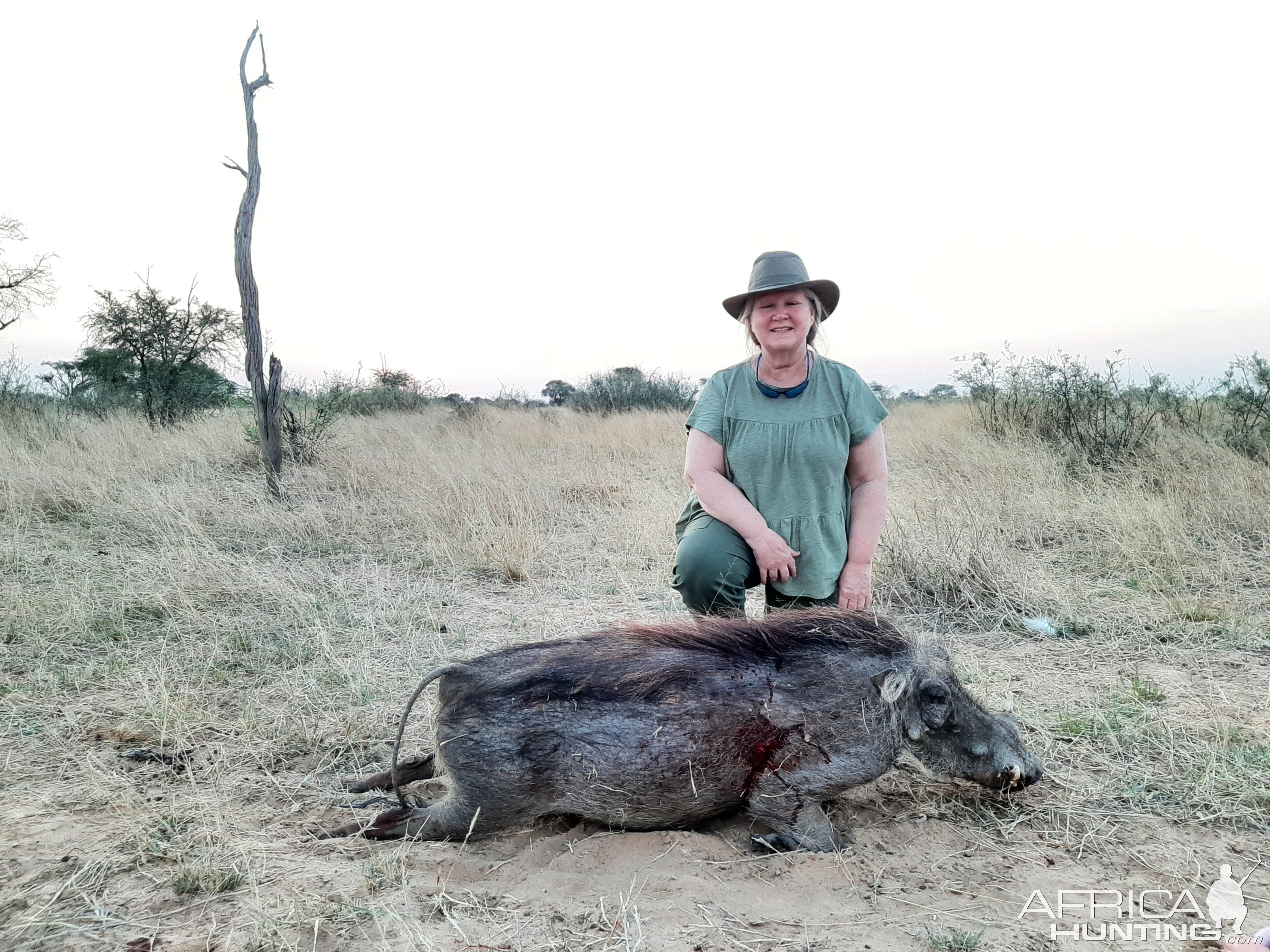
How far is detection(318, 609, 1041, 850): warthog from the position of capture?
2523 mm

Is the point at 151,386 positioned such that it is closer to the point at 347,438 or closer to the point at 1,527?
the point at 347,438

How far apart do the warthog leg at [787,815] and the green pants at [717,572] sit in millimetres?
957

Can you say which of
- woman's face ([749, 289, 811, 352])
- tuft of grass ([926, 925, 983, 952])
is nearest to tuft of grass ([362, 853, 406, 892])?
tuft of grass ([926, 925, 983, 952])

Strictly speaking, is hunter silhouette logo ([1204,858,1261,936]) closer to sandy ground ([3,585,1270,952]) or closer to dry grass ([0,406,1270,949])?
sandy ground ([3,585,1270,952])

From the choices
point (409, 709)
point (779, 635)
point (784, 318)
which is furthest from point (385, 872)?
point (784, 318)

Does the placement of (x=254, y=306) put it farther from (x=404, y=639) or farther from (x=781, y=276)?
(x=781, y=276)

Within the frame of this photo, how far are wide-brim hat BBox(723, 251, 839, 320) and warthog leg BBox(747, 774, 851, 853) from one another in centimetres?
201

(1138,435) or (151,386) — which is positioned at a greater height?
(151,386)

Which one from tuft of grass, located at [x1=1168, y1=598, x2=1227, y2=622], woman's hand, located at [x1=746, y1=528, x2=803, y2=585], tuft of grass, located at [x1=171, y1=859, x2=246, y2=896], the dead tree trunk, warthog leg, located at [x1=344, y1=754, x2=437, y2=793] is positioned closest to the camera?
tuft of grass, located at [x1=171, y1=859, x2=246, y2=896]

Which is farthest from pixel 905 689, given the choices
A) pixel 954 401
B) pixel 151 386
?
pixel 151 386

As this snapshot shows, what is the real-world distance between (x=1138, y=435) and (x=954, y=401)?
864cm

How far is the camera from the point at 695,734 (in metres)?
2.54

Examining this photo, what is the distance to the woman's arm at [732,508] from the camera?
132 inches

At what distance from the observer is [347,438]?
522 inches
